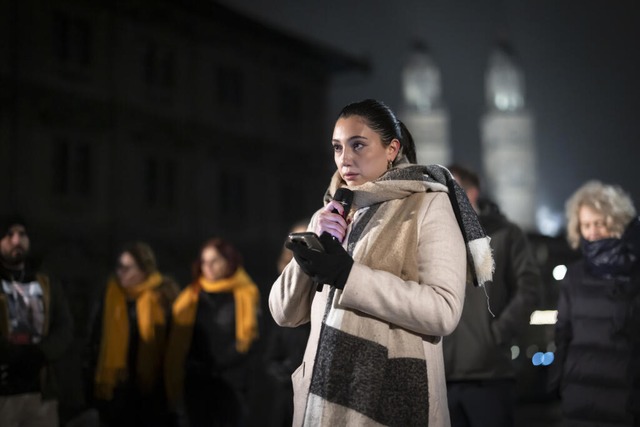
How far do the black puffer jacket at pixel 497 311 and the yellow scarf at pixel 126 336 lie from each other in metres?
3.22

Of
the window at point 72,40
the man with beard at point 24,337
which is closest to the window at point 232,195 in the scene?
the window at point 72,40

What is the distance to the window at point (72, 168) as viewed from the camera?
76.0 ft

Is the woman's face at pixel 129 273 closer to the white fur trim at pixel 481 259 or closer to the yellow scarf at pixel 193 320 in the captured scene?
the yellow scarf at pixel 193 320

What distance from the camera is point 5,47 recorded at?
21.9 metres

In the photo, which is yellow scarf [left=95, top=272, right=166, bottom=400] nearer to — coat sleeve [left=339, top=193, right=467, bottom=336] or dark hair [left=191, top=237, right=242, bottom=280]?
dark hair [left=191, top=237, right=242, bottom=280]

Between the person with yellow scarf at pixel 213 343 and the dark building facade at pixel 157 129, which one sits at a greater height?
the dark building facade at pixel 157 129

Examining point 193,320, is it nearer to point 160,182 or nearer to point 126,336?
point 126,336

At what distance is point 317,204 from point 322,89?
482 centimetres

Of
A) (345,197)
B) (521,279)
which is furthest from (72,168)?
(345,197)

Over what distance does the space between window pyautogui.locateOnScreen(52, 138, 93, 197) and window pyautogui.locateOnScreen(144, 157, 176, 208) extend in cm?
252

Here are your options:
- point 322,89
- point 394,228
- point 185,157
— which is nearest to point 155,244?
point 185,157

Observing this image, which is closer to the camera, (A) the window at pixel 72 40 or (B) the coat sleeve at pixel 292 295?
(B) the coat sleeve at pixel 292 295

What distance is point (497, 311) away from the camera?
552cm

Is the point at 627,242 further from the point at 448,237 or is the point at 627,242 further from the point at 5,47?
the point at 5,47
